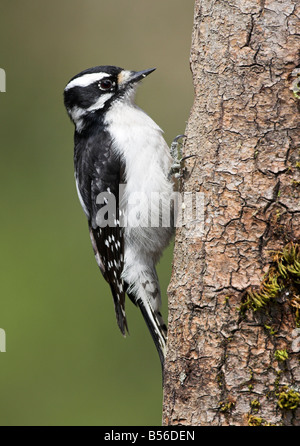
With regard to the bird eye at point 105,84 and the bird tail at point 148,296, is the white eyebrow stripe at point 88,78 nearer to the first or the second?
the bird eye at point 105,84

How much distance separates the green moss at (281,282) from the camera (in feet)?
7.63

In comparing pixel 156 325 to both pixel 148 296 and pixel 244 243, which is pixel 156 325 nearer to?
pixel 148 296

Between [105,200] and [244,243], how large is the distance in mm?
1332

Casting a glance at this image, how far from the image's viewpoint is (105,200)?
3.60 m

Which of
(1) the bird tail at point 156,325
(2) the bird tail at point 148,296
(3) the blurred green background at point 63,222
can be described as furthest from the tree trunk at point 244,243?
(3) the blurred green background at point 63,222

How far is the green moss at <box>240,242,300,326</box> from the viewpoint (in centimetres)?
233

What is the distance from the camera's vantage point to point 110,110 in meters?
3.65

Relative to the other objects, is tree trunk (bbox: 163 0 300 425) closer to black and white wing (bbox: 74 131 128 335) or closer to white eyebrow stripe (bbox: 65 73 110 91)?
black and white wing (bbox: 74 131 128 335)

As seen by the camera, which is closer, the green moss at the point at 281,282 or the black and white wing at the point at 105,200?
the green moss at the point at 281,282

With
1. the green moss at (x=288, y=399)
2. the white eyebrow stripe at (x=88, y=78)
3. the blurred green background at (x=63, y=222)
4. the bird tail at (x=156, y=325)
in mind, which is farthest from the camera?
the blurred green background at (x=63, y=222)

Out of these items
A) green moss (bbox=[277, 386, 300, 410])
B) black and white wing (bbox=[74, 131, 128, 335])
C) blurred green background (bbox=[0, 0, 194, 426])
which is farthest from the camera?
blurred green background (bbox=[0, 0, 194, 426])

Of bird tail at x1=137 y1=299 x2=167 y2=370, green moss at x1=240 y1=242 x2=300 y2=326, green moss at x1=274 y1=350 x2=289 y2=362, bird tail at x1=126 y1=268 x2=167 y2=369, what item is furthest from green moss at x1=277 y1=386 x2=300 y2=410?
bird tail at x1=126 y1=268 x2=167 y2=369
